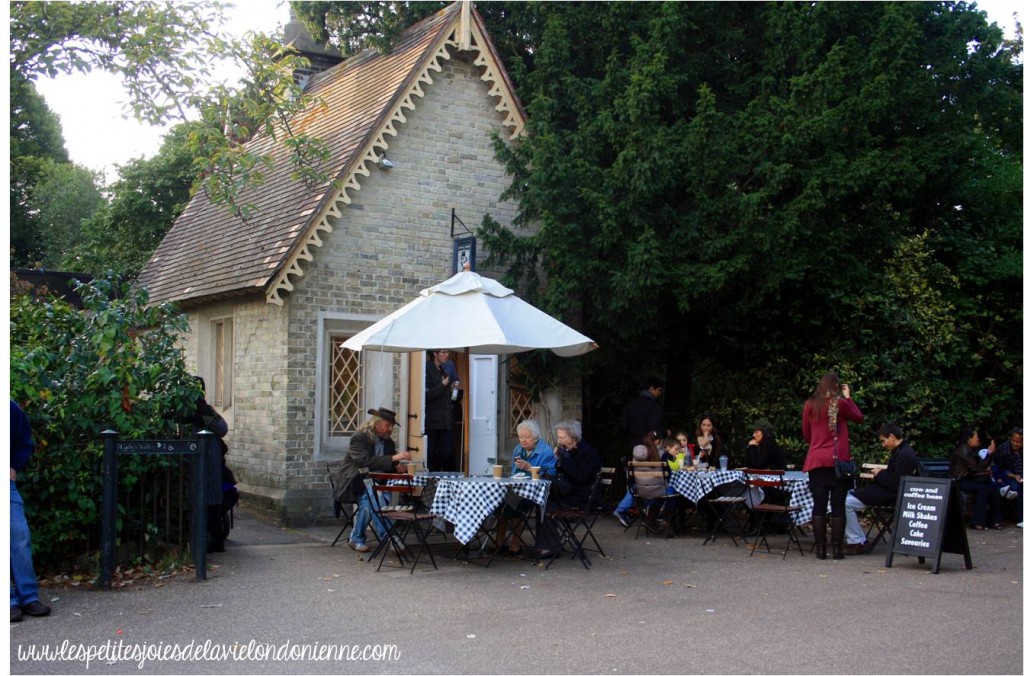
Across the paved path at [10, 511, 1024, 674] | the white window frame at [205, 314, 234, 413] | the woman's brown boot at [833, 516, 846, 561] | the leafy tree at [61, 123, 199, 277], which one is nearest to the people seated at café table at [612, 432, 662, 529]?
the paved path at [10, 511, 1024, 674]

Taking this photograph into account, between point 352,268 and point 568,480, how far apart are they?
5.22 meters

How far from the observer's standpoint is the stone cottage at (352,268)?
46.5 ft

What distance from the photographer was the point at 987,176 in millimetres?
18453

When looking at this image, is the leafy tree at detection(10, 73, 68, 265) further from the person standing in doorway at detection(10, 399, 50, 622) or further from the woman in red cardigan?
the woman in red cardigan

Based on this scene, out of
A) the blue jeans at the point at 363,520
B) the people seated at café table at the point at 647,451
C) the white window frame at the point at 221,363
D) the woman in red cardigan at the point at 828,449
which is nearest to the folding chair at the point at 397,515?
the blue jeans at the point at 363,520

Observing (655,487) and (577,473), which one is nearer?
(577,473)

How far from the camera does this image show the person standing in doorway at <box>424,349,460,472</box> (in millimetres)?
14180

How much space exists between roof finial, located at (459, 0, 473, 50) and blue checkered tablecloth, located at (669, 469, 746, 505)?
7.02 metres

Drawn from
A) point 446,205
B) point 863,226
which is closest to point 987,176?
point 863,226

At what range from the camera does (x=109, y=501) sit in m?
9.11

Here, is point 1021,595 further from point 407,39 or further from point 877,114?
point 407,39

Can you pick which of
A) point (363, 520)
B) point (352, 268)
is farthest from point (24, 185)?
point (363, 520)

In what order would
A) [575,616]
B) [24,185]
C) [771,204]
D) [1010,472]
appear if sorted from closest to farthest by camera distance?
[575,616], [771,204], [1010,472], [24,185]

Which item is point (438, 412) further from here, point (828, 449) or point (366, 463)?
point (828, 449)
